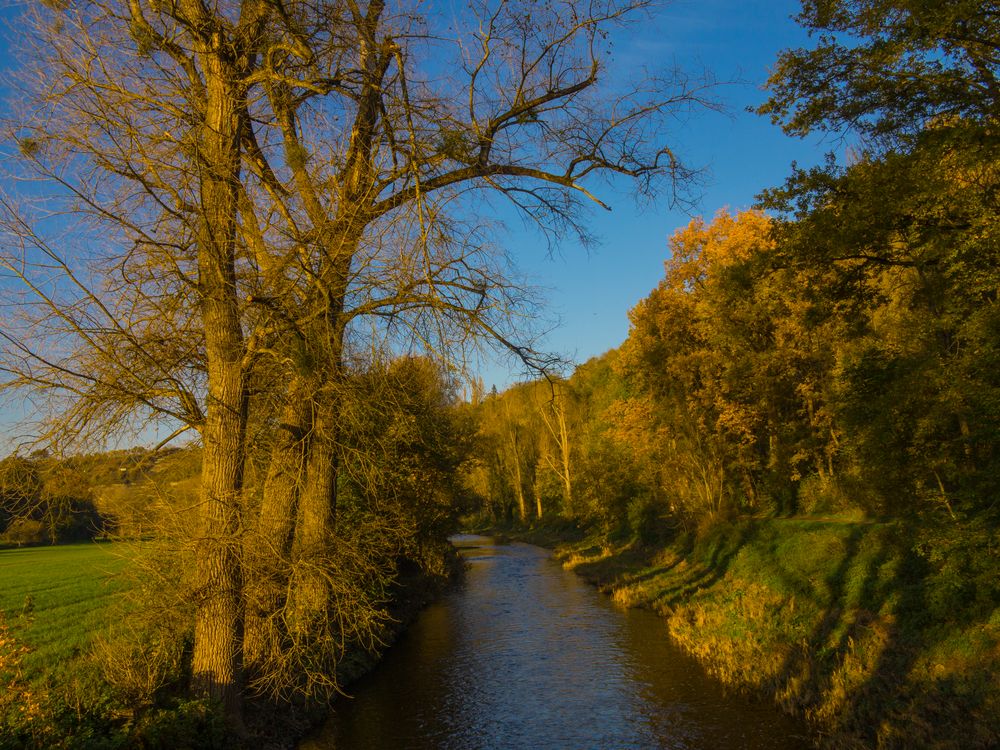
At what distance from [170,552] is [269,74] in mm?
5321

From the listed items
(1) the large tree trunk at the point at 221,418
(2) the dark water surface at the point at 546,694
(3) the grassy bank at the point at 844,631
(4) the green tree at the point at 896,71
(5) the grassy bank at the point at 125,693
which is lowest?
(2) the dark water surface at the point at 546,694

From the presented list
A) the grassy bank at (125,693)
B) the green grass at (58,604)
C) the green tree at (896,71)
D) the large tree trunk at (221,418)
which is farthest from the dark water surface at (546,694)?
the green tree at (896,71)

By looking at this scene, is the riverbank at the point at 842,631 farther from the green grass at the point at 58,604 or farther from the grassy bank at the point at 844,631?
the green grass at the point at 58,604

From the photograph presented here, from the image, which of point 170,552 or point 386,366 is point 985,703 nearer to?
point 386,366

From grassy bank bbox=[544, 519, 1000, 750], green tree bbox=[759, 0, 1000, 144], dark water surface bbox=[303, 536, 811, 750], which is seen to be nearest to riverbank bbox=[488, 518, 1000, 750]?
grassy bank bbox=[544, 519, 1000, 750]

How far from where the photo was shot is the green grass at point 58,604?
8.77 m

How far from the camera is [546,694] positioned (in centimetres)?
1210

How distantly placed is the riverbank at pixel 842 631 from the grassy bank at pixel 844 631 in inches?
0.9

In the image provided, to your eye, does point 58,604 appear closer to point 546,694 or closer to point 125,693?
point 125,693

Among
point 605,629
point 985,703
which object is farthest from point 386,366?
point 605,629

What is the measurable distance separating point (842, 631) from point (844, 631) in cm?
5

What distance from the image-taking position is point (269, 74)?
7.48m

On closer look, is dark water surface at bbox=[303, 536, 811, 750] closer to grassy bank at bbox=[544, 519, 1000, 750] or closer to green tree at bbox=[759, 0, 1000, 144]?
grassy bank at bbox=[544, 519, 1000, 750]

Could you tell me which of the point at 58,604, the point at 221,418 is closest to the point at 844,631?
the point at 221,418
